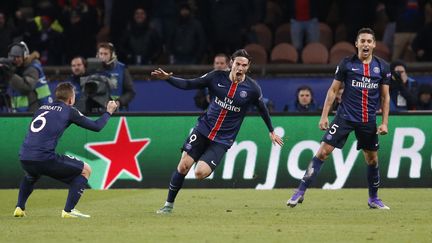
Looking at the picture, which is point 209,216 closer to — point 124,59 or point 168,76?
point 168,76

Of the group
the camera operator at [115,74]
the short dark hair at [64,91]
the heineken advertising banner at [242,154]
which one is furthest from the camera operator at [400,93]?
the short dark hair at [64,91]

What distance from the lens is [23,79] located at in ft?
65.5

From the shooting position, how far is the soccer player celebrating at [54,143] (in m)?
13.9

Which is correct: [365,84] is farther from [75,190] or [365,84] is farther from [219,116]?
[75,190]

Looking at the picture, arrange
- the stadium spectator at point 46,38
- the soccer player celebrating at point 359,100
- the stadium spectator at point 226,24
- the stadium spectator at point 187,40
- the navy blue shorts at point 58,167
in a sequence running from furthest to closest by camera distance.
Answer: the stadium spectator at point 46,38 < the stadium spectator at point 226,24 < the stadium spectator at point 187,40 < the soccer player celebrating at point 359,100 < the navy blue shorts at point 58,167

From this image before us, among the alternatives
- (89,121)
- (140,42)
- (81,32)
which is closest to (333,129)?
(89,121)

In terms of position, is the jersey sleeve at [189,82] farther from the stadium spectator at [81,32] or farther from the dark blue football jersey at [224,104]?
the stadium spectator at [81,32]

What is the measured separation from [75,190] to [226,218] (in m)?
1.75

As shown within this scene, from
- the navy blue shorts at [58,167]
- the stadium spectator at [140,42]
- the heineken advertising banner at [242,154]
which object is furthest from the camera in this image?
the stadium spectator at [140,42]

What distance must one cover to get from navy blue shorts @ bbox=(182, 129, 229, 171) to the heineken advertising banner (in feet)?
14.4

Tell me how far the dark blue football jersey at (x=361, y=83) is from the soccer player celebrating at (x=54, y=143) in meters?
2.91

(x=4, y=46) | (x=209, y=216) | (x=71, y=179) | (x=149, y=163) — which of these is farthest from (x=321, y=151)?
(x=4, y=46)

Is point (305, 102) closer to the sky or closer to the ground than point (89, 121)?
closer to the ground

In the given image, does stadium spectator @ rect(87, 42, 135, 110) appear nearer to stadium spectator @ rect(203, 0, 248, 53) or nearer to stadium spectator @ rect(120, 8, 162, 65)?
stadium spectator @ rect(120, 8, 162, 65)
